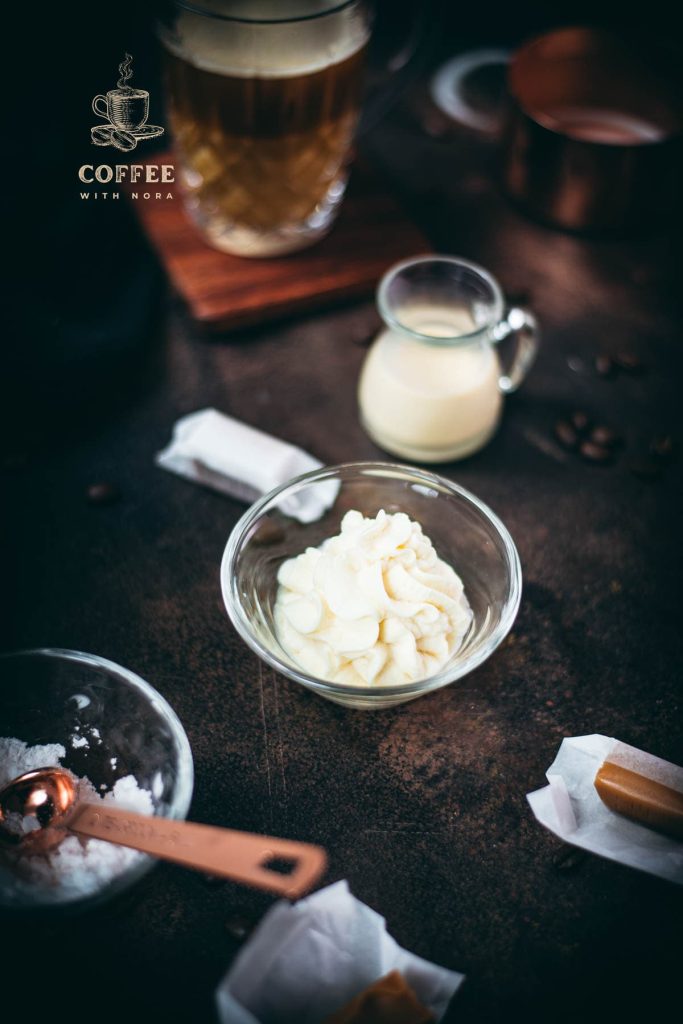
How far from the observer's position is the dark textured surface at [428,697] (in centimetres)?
96

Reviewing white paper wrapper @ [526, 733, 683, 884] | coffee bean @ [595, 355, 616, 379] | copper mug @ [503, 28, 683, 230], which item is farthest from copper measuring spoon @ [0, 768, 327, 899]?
copper mug @ [503, 28, 683, 230]

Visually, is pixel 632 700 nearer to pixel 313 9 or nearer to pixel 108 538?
pixel 108 538

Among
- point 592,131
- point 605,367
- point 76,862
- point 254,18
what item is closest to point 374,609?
point 76,862

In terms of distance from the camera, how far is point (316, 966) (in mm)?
914

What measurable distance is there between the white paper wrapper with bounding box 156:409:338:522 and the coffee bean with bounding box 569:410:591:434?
43cm

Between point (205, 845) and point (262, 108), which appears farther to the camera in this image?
point (262, 108)

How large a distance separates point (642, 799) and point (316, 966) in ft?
1.35

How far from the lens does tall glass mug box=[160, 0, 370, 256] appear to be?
133cm

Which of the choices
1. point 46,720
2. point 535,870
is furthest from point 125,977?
point 535,870

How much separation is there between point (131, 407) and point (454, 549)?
604mm

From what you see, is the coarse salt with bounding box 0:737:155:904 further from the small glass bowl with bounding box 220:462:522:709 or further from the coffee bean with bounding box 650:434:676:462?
the coffee bean with bounding box 650:434:676:462

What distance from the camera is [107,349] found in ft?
4.75

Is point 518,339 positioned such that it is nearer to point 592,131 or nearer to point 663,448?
point 663,448

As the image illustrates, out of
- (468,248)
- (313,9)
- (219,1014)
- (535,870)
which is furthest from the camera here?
(468,248)
